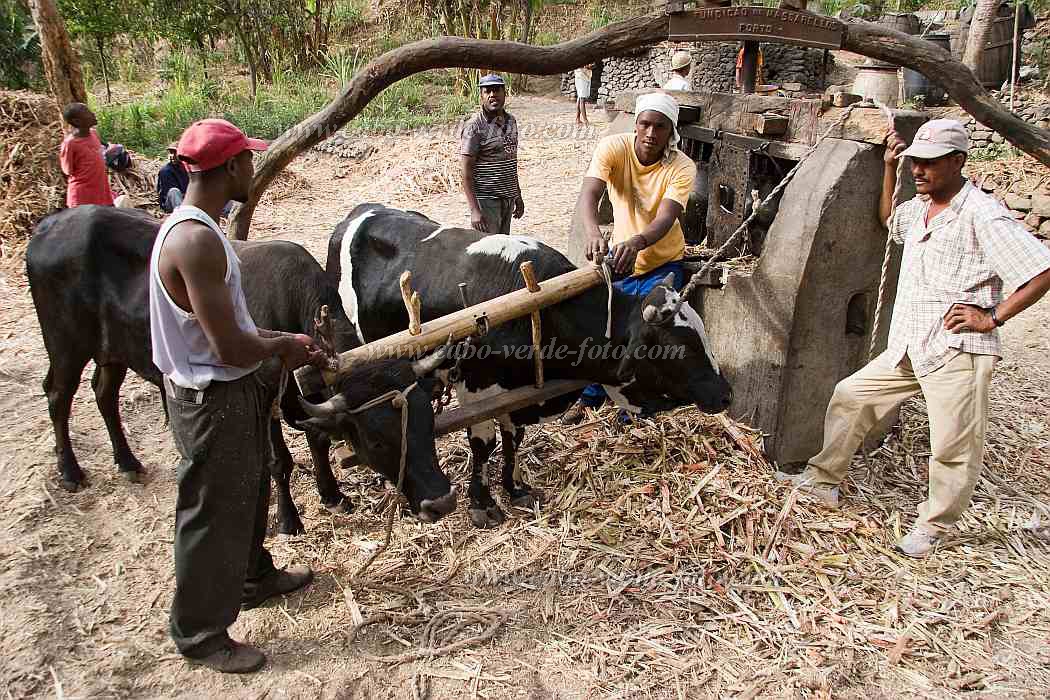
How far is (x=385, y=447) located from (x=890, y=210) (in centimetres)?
317

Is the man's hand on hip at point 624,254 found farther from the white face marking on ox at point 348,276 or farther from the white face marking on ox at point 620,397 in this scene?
the white face marking on ox at point 348,276

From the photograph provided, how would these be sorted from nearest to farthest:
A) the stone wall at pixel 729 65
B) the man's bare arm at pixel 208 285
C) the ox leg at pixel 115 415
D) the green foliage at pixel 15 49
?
the man's bare arm at pixel 208 285 → the ox leg at pixel 115 415 → the green foliage at pixel 15 49 → the stone wall at pixel 729 65

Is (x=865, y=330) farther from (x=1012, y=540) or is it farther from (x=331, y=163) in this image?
(x=331, y=163)

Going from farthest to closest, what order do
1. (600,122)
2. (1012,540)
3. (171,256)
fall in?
(600,122), (1012,540), (171,256)

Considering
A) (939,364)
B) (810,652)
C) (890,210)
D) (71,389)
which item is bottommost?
(810,652)

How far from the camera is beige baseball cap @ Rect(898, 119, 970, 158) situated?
3.31 meters

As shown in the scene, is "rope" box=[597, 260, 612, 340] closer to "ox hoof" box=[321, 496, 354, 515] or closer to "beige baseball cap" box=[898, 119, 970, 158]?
"beige baseball cap" box=[898, 119, 970, 158]


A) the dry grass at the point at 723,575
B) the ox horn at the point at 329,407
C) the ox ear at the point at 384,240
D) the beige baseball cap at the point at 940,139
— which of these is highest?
the beige baseball cap at the point at 940,139

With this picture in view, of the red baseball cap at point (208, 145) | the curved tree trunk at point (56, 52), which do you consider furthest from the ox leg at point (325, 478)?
the curved tree trunk at point (56, 52)

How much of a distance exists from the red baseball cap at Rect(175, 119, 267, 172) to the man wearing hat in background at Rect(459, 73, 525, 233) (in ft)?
11.7

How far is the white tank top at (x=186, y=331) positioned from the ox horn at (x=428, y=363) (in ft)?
2.64

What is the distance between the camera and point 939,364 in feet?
11.6

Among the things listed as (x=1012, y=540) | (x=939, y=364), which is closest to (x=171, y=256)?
(x=939, y=364)

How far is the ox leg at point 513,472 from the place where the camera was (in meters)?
4.37
